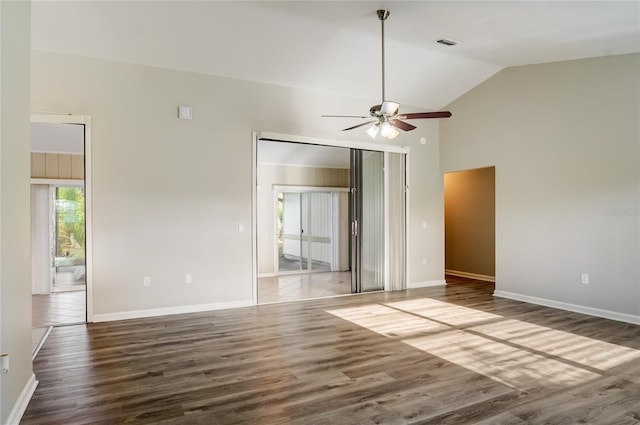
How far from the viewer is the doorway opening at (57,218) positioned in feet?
20.2

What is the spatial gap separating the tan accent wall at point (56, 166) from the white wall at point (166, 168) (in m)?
2.79

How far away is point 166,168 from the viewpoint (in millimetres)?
5160

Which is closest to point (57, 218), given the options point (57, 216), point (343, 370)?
point (57, 216)

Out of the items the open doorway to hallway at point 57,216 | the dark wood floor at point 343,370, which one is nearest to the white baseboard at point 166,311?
the dark wood floor at point 343,370

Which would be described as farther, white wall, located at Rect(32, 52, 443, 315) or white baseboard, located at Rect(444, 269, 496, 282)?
white baseboard, located at Rect(444, 269, 496, 282)

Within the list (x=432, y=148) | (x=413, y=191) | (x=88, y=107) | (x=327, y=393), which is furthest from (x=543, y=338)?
(x=88, y=107)

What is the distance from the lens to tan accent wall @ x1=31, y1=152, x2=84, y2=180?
674cm

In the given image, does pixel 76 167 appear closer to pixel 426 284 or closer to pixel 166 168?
pixel 166 168

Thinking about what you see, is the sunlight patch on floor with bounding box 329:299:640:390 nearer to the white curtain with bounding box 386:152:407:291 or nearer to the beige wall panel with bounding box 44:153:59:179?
the white curtain with bounding box 386:152:407:291

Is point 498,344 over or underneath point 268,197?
underneath

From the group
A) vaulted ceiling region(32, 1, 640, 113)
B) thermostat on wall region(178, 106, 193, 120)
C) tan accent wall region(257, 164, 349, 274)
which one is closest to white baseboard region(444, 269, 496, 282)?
tan accent wall region(257, 164, 349, 274)

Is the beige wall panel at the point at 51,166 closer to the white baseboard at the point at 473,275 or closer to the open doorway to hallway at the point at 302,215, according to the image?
the open doorway to hallway at the point at 302,215

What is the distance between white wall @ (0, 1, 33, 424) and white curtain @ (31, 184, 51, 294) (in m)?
4.80

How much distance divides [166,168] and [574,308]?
584 cm
